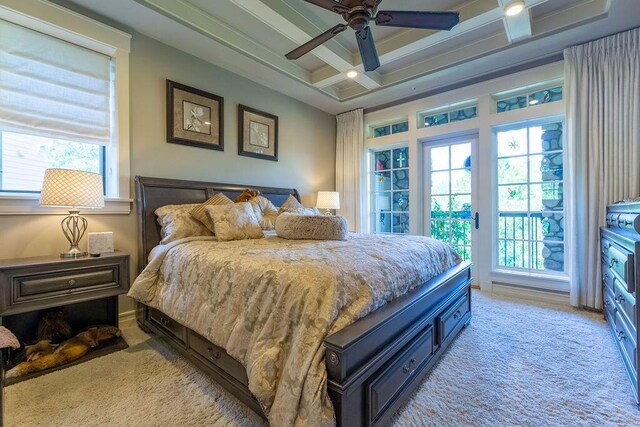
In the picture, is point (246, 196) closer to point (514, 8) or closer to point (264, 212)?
point (264, 212)

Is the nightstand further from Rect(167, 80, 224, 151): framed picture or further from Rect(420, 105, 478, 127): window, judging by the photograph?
Rect(420, 105, 478, 127): window

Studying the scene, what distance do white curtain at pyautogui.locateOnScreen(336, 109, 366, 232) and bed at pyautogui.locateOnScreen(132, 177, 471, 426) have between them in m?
2.51

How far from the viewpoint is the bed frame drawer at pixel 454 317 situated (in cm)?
202

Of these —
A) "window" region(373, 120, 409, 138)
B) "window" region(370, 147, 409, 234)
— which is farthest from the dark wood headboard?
"window" region(373, 120, 409, 138)

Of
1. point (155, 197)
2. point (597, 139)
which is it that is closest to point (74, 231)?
point (155, 197)

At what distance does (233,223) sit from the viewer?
256cm

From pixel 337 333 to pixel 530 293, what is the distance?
3337mm

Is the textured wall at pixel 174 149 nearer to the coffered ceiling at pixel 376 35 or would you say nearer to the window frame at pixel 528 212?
the coffered ceiling at pixel 376 35

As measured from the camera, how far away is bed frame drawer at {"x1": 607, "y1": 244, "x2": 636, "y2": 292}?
5.37ft

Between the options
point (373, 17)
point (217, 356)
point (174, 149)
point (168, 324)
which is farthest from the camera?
point (174, 149)

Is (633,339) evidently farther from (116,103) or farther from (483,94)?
(116,103)

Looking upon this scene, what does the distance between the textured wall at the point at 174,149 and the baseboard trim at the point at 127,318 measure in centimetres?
6

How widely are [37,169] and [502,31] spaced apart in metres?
4.66

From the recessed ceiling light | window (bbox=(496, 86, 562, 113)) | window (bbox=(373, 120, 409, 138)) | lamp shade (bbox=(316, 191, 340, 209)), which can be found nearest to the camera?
the recessed ceiling light
